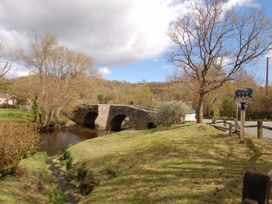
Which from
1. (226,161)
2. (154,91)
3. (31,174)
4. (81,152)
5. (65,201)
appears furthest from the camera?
(154,91)

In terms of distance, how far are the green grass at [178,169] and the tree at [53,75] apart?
2573 cm

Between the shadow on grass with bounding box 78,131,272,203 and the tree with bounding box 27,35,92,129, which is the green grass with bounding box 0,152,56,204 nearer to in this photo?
the shadow on grass with bounding box 78,131,272,203

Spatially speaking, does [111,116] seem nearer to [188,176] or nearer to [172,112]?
[172,112]

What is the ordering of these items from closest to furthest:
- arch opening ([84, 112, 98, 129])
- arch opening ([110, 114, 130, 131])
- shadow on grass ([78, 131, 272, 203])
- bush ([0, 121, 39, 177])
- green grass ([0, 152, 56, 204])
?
shadow on grass ([78, 131, 272, 203]) < green grass ([0, 152, 56, 204]) < bush ([0, 121, 39, 177]) < arch opening ([110, 114, 130, 131]) < arch opening ([84, 112, 98, 129])

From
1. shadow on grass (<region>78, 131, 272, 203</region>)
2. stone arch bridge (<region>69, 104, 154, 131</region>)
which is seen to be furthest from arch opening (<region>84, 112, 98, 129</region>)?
shadow on grass (<region>78, 131, 272, 203</region>)

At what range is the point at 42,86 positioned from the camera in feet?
131

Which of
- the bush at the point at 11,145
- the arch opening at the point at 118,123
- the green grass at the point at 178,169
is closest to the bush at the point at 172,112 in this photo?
the green grass at the point at 178,169

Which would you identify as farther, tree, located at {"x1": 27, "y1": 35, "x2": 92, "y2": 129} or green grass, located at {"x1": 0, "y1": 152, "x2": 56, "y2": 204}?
tree, located at {"x1": 27, "y1": 35, "x2": 92, "y2": 129}

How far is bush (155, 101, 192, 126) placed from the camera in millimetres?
23766

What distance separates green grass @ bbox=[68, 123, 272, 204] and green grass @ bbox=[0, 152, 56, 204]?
186cm

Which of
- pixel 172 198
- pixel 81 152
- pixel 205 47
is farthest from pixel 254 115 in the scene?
pixel 172 198

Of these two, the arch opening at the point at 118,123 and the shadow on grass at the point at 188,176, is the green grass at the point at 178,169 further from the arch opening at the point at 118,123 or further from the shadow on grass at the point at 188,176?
the arch opening at the point at 118,123

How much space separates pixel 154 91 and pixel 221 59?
4100 centimetres

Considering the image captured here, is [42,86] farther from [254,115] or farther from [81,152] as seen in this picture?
Answer: [254,115]
